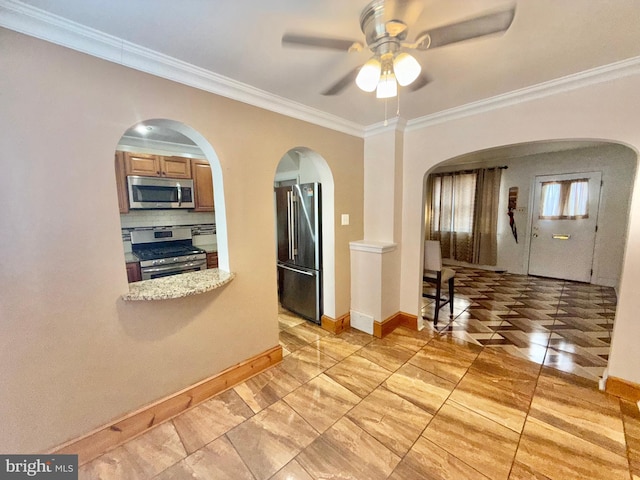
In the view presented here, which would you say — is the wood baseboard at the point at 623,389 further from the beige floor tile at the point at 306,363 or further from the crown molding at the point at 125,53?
the crown molding at the point at 125,53

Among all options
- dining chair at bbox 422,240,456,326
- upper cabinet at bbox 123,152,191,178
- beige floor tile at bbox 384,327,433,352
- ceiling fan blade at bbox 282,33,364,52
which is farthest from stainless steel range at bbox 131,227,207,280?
dining chair at bbox 422,240,456,326

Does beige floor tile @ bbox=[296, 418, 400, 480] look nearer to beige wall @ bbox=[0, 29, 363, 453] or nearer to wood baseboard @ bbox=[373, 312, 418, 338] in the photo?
beige wall @ bbox=[0, 29, 363, 453]

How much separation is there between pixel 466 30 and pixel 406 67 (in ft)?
0.89

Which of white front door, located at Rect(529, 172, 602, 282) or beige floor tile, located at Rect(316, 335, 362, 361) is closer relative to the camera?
beige floor tile, located at Rect(316, 335, 362, 361)

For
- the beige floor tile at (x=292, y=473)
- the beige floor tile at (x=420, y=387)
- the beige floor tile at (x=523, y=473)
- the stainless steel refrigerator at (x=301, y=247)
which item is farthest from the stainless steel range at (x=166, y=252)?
the beige floor tile at (x=523, y=473)

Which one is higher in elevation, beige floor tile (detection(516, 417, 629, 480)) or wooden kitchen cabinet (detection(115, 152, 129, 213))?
wooden kitchen cabinet (detection(115, 152, 129, 213))

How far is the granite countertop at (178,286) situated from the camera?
1.54 m

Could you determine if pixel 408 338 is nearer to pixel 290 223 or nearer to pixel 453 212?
pixel 290 223

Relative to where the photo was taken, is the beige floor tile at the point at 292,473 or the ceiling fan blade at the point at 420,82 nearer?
the beige floor tile at the point at 292,473

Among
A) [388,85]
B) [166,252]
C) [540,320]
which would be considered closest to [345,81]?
[388,85]

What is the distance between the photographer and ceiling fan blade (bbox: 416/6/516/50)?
3.26 ft

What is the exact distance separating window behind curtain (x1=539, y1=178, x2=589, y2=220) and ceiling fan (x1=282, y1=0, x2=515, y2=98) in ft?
16.5

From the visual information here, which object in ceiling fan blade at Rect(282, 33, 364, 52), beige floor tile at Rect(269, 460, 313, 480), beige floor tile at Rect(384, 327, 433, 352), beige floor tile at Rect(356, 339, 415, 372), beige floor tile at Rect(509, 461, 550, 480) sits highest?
ceiling fan blade at Rect(282, 33, 364, 52)

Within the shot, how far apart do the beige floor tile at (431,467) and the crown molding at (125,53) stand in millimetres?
2621
